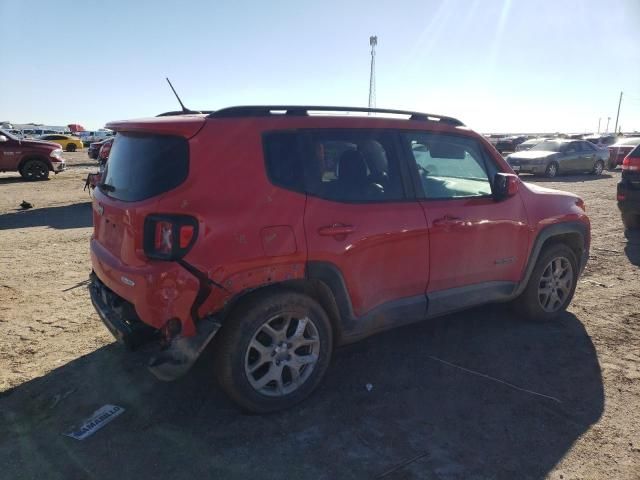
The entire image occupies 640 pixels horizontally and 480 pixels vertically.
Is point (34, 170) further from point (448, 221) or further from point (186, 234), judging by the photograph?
point (448, 221)

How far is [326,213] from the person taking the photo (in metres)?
3.09

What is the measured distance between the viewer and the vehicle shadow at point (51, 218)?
29.7 ft

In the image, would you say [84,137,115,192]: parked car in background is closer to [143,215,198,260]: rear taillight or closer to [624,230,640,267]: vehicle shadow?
[143,215,198,260]: rear taillight

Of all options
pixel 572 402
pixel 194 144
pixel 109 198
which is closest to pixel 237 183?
pixel 194 144

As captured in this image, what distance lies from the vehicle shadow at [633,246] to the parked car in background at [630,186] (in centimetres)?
37

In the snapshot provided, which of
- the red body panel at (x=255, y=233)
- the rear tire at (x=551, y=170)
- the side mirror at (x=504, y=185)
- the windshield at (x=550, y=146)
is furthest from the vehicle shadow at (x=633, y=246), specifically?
the windshield at (x=550, y=146)

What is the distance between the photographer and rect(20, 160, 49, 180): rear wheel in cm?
1638

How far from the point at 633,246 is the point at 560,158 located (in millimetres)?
12896

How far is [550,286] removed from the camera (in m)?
4.58

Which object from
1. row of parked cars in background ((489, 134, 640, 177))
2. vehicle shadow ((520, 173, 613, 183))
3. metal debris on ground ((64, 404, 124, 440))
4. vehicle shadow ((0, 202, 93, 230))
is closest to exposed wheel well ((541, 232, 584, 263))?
metal debris on ground ((64, 404, 124, 440))

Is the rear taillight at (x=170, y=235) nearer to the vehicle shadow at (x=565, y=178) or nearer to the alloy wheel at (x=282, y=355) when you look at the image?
the alloy wheel at (x=282, y=355)

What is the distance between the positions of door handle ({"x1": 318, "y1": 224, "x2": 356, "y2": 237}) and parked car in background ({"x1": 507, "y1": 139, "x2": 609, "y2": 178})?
16.8m

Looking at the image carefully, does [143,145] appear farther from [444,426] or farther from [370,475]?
[444,426]

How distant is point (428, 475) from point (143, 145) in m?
2.52
